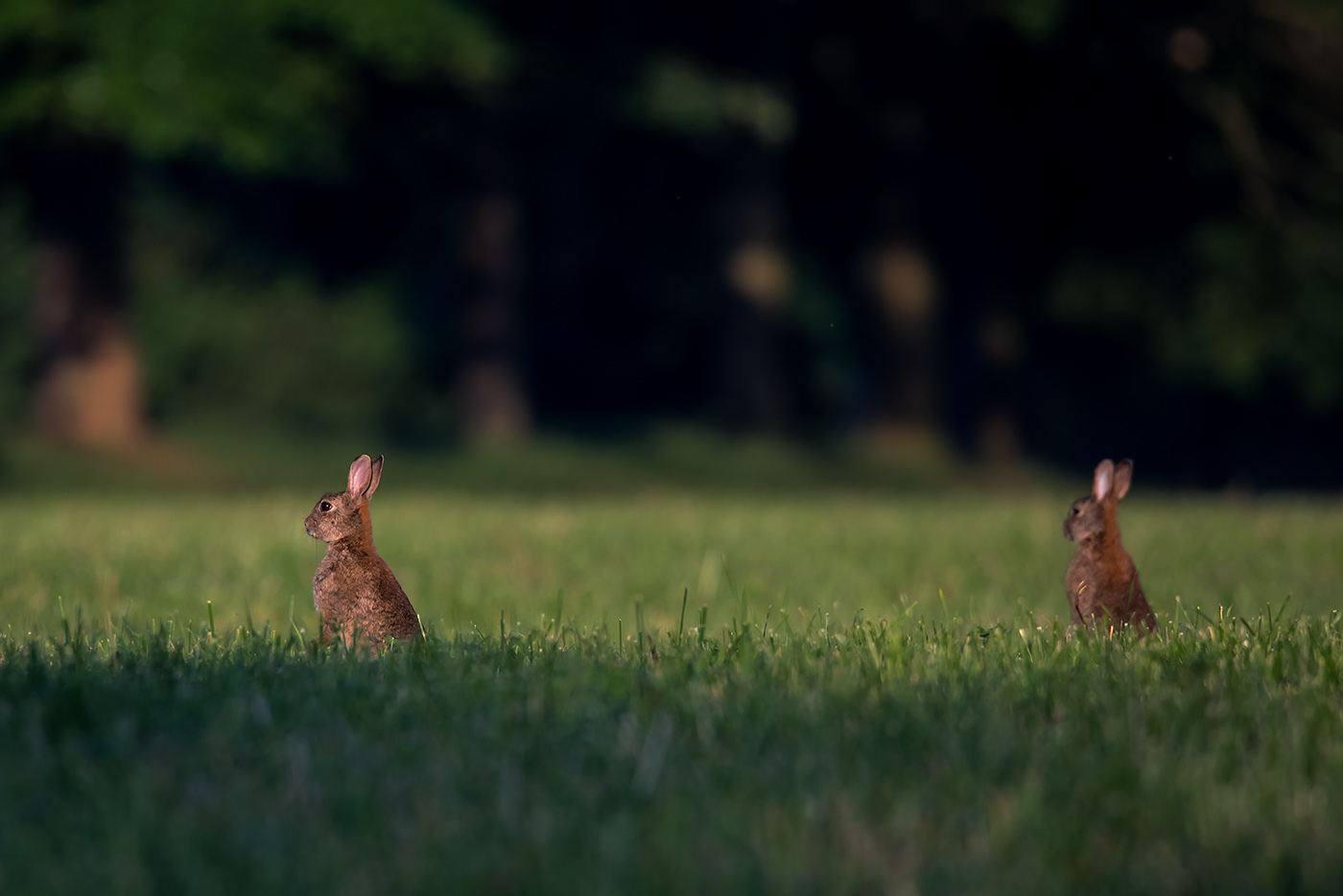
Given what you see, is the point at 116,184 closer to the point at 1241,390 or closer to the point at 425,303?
the point at 425,303

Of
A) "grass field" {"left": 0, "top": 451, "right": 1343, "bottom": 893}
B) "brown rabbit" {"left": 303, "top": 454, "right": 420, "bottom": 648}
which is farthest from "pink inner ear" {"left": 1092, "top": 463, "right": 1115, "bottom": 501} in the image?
"brown rabbit" {"left": 303, "top": 454, "right": 420, "bottom": 648}

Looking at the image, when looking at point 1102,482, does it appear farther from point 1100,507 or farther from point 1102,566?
point 1102,566

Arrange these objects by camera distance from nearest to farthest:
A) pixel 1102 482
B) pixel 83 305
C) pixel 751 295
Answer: pixel 1102 482 < pixel 83 305 < pixel 751 295

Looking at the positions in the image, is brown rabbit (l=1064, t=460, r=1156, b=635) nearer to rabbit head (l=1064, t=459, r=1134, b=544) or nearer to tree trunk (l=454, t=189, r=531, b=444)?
rabbit head (l=1064, t=459, r=1134, b=544)

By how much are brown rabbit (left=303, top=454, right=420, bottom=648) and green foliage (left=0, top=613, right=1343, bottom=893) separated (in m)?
0.33

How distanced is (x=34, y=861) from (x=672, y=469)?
2185 centimetres

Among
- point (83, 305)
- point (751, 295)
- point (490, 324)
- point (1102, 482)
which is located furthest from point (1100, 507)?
point (490, 324)

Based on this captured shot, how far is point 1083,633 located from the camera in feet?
17.7

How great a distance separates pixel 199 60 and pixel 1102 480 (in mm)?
14857

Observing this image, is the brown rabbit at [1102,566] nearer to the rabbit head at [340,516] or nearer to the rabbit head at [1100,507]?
the rabbit head at [1100,507]

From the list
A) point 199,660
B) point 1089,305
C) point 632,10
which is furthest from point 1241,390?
point 199,660

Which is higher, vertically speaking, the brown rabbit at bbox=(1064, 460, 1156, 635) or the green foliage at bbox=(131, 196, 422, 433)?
the green foliage at bbox=(131, 196, 422, 433)

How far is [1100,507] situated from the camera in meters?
5.71

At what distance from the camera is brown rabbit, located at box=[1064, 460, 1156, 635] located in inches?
225
